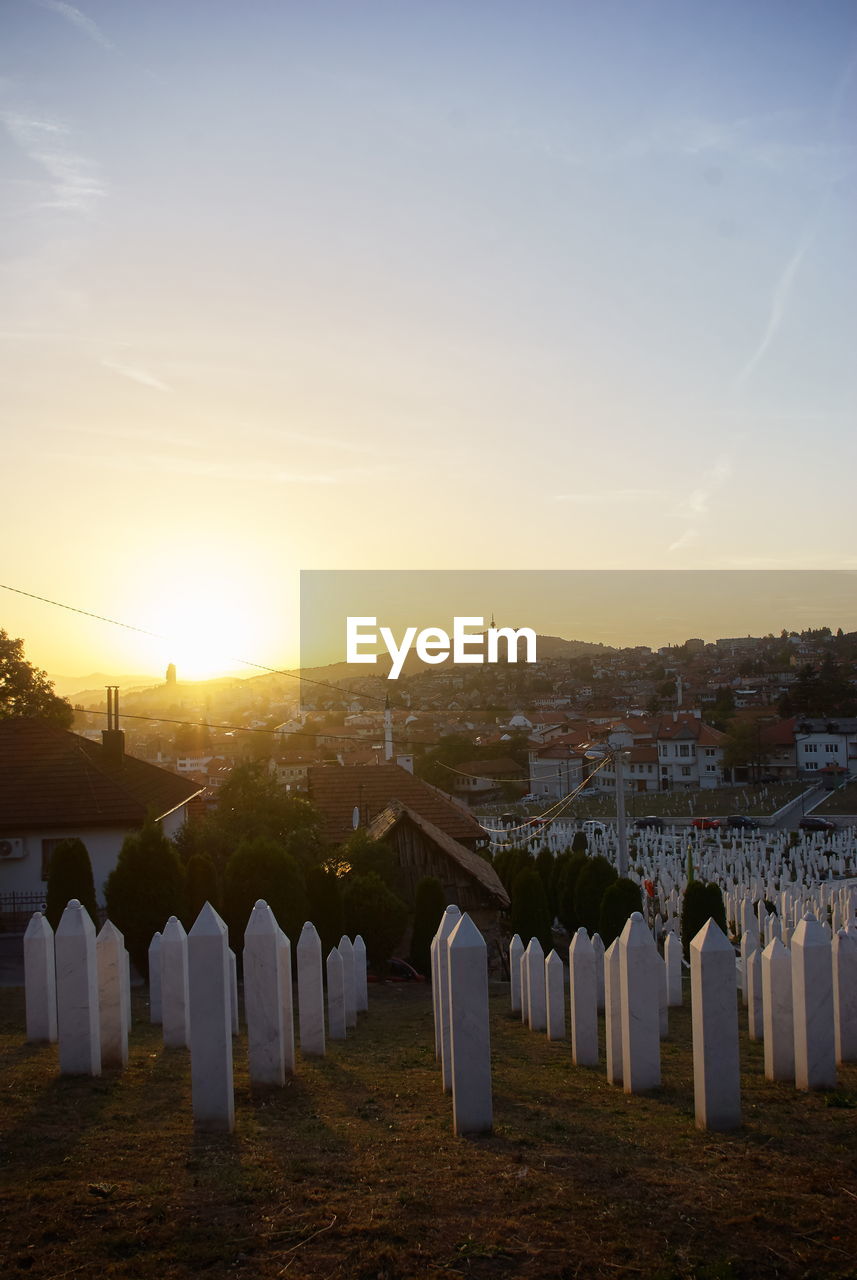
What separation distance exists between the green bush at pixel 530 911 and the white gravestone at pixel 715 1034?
1613 centimetres

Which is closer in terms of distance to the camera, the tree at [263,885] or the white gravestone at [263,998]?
the white gravestone at [263,998]

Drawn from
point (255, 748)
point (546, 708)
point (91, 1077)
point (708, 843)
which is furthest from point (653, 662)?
point (91, 1077)

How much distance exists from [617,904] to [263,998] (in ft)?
47.6

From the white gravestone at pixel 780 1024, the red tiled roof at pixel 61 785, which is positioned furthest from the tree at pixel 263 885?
the white gravestone at pixel 780 1024

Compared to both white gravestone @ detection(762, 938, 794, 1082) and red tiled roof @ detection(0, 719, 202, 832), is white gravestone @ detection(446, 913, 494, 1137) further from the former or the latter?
red tiled roof @ detection(0, 719, 202, 832)

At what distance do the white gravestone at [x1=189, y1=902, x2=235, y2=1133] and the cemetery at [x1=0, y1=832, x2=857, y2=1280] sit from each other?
0.04 ft

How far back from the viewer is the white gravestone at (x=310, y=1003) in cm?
793

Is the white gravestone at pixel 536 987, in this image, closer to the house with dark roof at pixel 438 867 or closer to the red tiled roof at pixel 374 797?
the house with dark roof at pixel 438 867

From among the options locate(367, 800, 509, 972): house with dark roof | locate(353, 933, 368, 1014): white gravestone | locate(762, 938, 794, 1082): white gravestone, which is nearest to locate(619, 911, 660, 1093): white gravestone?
locate(762, 938, 794, 1082): white gravestone

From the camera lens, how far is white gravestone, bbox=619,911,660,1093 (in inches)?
238

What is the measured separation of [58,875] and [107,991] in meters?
9.49

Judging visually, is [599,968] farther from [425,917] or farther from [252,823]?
[252,823]

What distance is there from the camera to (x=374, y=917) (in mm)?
17047

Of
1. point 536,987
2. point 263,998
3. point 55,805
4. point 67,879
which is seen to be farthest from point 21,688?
point 263,998
